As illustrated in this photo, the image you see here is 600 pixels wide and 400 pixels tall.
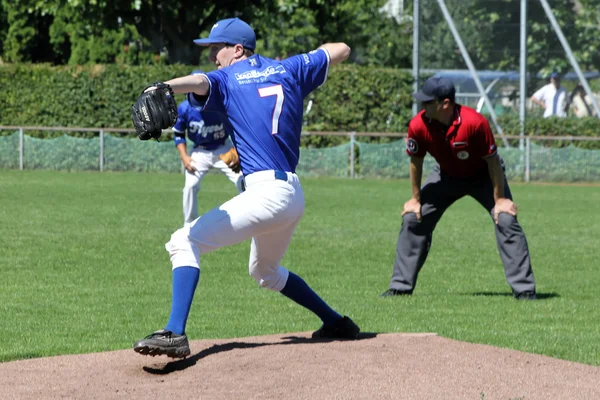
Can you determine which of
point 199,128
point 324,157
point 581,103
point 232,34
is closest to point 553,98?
point 581,103

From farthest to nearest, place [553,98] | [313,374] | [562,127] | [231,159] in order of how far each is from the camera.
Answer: [553,98] < [562,127] < [231,159] < [313,374]

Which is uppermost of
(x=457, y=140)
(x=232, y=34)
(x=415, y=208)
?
(x=232, y=34)

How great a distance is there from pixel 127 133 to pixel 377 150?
6.62m

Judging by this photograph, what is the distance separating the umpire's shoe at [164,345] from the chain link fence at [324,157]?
20.0 m

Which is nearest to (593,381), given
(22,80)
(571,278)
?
(571,278)

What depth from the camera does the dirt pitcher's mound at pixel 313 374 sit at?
17.9 ft

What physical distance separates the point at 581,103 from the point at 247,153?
24163 millimetres

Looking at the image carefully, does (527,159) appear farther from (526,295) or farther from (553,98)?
(526,295)

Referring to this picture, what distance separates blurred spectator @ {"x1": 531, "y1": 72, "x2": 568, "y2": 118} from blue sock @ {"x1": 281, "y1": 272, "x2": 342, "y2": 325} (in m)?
22.3

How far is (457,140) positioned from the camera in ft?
29.2

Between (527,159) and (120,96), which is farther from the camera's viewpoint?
(120,96)

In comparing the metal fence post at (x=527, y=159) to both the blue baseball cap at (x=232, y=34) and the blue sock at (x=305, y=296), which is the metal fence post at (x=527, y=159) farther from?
the blue baseball cap at (x=232, y=34)

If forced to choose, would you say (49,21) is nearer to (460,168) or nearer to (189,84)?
(460,168)

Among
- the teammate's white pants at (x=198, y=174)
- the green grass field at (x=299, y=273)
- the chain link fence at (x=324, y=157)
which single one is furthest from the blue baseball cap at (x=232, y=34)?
the chain link fence at (x=324, y=157)
